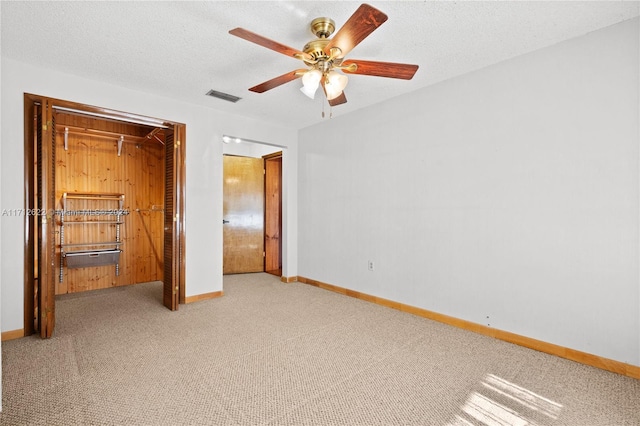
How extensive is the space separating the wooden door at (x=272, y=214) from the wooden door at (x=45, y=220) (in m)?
3.19

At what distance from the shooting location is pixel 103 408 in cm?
173

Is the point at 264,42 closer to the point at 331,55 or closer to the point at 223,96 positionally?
the point at 331,55

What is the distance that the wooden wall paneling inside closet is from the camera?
4.09m

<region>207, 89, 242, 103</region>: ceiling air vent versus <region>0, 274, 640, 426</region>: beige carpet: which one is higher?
<region>207, 89, 242, 103</region>: ceiling air vent

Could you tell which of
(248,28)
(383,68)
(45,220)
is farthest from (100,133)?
(383,68)

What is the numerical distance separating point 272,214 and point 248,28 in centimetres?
373

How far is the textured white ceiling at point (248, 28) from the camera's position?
1.99 m

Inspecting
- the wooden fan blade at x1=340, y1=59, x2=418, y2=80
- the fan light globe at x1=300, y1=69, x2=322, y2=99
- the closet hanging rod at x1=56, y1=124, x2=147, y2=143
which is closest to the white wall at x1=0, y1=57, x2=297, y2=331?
the closet hanging rod at x1=56, y1=124, x2=147, y2=143

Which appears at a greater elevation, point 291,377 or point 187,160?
point 187,160

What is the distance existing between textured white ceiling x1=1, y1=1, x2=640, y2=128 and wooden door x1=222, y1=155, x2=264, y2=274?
2303mm

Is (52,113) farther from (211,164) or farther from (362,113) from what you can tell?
(362,113)

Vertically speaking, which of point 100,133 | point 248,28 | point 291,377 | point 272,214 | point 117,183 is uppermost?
point 248,28

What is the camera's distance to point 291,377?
6.74 ft

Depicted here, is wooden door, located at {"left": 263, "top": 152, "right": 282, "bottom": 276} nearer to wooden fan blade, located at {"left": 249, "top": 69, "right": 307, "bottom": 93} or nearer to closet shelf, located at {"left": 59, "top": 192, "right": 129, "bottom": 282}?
closet shelf, located at {"left": 59, "top": 192, "right": 129, "bottom": 282}
